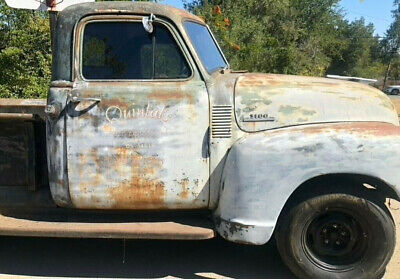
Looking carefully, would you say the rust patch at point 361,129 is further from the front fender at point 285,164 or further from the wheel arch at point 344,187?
the wheel arch at point 344,187

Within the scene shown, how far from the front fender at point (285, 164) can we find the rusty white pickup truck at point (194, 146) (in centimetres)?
1

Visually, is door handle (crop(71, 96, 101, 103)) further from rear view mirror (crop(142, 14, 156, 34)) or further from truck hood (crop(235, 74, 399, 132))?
truck hood (crop(235, 74, 399, 132))

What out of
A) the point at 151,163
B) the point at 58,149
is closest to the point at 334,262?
the point at 151,163

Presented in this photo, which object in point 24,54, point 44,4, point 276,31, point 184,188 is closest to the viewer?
point 184,188

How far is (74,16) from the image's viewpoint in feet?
11.6

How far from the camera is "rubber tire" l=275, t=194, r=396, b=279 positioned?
3.30m

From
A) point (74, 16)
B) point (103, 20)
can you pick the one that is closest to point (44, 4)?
point (74, 16)

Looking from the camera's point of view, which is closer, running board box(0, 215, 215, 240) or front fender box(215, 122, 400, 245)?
front fender box(215, 122, 400, 245)

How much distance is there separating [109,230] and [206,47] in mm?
1734

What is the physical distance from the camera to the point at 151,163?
136 inches

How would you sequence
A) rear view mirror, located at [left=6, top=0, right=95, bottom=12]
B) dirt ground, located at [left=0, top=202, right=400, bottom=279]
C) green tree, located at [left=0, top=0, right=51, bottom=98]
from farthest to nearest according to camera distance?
green tree, located at [left=0, top=0, right=51, bottom=98] → rear view mirror, located at [left=6, top=0, right=95, bottom=12] → dirt ground, located at [left=0, top=202, right=400, bottom=279]

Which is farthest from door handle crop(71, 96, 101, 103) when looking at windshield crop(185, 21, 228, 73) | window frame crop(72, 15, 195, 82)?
windshield crop(185, 21, 228, 73)

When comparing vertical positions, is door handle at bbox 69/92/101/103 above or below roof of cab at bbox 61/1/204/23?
below

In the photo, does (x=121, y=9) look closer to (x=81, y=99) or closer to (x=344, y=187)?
(x=81, y=99)
